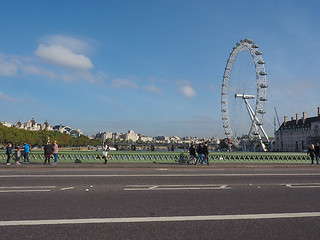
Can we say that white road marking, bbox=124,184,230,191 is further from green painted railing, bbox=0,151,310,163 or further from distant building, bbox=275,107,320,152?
distant building, bbox=275,107,320,152

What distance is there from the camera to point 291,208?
754 cm

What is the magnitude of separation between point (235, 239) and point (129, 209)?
3.08 m

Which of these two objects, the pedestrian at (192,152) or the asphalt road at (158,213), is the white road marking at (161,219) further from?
the pedestrian at (192,152)

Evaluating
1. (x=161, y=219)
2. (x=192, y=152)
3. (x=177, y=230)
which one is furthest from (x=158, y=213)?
(x=192, y=152)

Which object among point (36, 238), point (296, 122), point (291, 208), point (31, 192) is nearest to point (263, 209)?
point (291, 208)

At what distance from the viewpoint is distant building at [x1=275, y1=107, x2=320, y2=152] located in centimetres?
14682

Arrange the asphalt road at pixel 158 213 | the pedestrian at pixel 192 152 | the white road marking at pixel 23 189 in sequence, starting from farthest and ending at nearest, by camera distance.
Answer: the pedestrian at pixel 192 152 < the white road marking at pixel 23 189 < the asphalt road at pixel 158 213

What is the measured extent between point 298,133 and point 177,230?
176609 mm

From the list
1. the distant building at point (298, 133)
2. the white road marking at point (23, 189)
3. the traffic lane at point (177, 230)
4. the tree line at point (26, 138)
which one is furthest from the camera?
the distant building at point (298, 133)

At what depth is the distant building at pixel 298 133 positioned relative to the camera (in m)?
147

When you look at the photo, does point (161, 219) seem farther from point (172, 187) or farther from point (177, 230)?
point (172, 187)

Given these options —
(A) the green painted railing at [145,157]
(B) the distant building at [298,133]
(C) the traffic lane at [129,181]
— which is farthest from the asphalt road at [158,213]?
(B) the distant building at [298,133]

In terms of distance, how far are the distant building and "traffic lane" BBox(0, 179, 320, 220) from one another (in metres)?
150

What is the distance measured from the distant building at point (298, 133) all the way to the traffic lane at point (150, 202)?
150 meters
